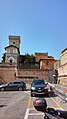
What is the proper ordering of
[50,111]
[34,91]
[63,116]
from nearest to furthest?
[63,116]
[50,111]
[34,91]

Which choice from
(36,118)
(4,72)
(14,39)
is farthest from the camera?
(14,39)

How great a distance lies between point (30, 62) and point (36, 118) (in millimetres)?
75602

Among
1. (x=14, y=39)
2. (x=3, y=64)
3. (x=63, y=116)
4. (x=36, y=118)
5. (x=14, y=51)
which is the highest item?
(x=14, y=39)

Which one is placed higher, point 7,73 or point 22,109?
point 7,73

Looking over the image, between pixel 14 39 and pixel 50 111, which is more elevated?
pixel 14 39

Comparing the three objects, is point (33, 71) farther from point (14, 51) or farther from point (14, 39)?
point (14, 39)

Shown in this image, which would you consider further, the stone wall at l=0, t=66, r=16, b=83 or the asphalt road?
the stone wall at l=0, t=66, r=16, b=83

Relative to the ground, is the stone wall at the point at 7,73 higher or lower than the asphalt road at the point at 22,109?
higher

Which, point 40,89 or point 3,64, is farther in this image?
point 3,64

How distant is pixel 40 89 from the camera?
22.8 metres

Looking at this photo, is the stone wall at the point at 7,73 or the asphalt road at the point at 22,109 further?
the stone wall at the point at 7,73

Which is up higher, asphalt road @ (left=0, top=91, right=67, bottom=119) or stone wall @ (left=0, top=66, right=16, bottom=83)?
stone wall @ (left=0, top=66, right=16, bottom=83)

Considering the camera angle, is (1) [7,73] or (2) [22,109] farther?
(1) [7,73]

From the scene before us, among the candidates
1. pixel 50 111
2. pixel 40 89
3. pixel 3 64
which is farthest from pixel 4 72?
pixel 50 111
